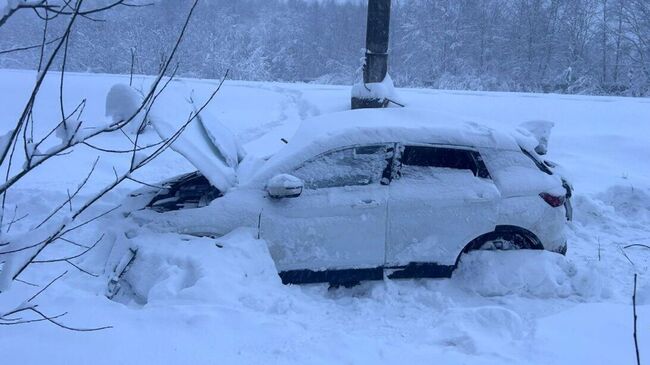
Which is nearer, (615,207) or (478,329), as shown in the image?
(478,329)

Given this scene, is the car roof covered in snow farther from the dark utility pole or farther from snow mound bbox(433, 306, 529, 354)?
the dark utility pole

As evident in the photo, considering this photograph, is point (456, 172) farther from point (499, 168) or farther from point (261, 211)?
point (261, 211)

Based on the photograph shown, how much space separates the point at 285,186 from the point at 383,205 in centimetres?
85

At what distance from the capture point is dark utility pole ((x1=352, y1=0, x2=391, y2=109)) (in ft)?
25.6

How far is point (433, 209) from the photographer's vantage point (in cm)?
459

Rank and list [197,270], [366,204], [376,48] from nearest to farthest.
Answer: [197,270] < [366,204] < [376,48]

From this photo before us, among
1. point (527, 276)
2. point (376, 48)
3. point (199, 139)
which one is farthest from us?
point (376, 48)

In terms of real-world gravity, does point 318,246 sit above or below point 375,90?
below

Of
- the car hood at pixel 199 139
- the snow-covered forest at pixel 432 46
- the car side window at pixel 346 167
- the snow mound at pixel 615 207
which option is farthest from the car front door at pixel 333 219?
the snow-covered forest at pixel 432 46

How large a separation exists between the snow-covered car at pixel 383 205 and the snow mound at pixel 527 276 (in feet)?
0.39

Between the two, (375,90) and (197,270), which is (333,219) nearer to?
(197,270)

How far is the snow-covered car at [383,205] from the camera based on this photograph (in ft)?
14.8

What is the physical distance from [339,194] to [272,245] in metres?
0.70

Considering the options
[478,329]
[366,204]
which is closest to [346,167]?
[366,204]
